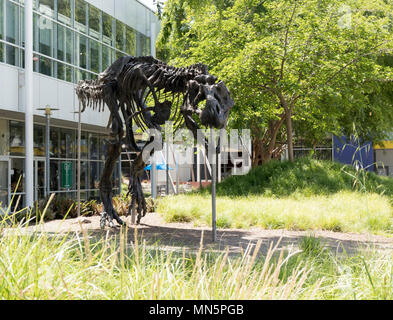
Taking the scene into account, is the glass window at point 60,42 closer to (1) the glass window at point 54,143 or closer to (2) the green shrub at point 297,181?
(1) the glass window at point 54,143

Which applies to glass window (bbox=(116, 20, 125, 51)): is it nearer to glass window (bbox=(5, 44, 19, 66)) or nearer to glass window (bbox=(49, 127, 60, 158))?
glass window (bbox=(49, 127, 60, 158))

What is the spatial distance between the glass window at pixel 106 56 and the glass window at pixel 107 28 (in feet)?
0.97

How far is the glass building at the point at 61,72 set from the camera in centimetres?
1544

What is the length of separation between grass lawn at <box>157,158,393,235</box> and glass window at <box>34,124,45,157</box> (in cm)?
719

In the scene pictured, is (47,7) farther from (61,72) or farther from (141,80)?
(141,80)

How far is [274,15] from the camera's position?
16.1m

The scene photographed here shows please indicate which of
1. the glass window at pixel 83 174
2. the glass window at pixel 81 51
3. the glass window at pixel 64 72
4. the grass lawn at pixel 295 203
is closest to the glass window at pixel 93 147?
the glass window at pixel 83 174

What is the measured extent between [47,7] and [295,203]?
38.8 feet

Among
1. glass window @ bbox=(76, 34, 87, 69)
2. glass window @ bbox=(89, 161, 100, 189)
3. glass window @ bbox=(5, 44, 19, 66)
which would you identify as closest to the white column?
glass window @ bbox=(76, 34, 87, 69)

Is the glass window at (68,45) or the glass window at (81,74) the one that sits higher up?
the glass window at (68,45)

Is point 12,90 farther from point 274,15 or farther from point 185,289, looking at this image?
point 185,289

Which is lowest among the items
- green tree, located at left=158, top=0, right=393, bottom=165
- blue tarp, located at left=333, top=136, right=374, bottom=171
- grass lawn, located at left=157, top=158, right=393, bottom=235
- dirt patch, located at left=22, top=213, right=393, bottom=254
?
dirt patch, located at left=22, top=213, right=393, bottom=254

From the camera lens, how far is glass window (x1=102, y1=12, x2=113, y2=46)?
2061 centimetres

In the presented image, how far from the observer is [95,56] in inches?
798
